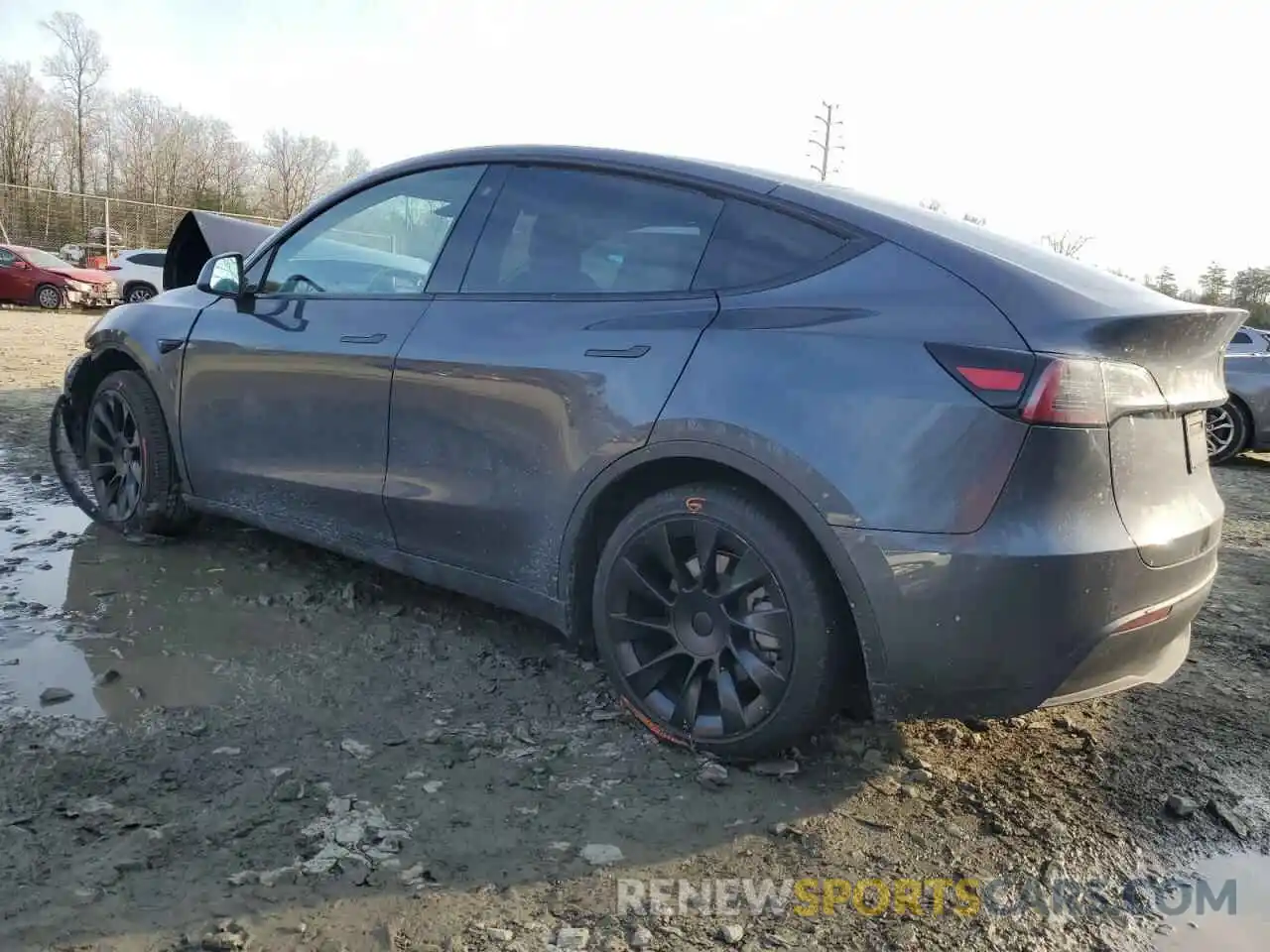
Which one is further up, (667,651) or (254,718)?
(667,651)

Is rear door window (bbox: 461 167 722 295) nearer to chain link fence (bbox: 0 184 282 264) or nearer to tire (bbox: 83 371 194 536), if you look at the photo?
tire (bbox: 83 371 194 536)

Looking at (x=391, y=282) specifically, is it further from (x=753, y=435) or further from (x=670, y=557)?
(x=753, y=435)

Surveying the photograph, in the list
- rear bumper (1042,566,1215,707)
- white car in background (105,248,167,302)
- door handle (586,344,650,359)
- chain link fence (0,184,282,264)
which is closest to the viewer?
rear bumper (1042,566,1215,707)

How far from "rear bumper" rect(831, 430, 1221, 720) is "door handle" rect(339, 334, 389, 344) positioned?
5.64 feet

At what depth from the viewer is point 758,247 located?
262 cm

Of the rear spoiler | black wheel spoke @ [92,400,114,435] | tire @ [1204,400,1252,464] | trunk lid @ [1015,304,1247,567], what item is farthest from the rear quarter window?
tire @ [1204,400,1252,464]

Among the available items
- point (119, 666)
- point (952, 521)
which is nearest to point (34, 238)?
point (119, 666)

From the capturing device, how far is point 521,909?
200 cm

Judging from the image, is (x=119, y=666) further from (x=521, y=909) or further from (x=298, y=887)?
(x=521, y=909)

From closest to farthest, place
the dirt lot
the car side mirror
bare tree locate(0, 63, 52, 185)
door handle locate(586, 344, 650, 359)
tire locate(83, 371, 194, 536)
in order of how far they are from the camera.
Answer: the dirt lot → door handle locate(586, 344, 650, 359) → the car side mirror → tire locate(83, 371, 194, 536) → bare tree locate(0, 63, 52, 185)

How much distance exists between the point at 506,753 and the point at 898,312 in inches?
60.2

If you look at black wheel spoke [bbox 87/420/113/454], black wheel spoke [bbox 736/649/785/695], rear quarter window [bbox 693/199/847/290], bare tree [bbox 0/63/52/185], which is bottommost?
black wheel spoke [bbox 736/649/785/695]

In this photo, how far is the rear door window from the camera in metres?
2.76

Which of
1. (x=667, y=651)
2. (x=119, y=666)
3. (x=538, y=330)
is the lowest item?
(x=119, y=666)
